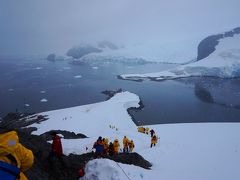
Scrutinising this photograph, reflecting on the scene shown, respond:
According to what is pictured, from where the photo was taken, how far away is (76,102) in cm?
5528

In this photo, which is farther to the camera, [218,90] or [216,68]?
[216,68]

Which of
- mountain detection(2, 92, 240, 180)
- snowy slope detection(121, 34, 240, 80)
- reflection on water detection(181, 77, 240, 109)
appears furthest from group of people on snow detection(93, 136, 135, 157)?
snowy slope detection(121, 34, 240, 80)

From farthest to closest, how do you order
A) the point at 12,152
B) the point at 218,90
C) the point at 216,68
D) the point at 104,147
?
the point at 216,68, the point at 218,90, the point at 104,147, the point at 12,152

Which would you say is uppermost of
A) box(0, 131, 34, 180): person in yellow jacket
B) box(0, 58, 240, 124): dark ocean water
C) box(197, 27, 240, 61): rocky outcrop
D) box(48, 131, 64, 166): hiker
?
box(197, 27, 240, 61): rocky outcrop

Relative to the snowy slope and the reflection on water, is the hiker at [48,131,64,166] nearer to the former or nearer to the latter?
the reflection on water

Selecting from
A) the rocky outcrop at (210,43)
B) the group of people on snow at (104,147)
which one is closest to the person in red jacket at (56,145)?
the group of people on snow at (104,147)

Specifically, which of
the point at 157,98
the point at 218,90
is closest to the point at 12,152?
the point at 157,98

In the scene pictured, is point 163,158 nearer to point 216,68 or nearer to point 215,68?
point 216,68

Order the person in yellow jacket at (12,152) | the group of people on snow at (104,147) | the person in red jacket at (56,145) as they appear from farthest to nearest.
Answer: the group of people on snow at (104,147)
the person in red jacket at (56,145)
the person in yellow jacket at (12,152)

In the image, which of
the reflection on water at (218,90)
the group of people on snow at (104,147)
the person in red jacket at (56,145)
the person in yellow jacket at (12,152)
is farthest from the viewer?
the reflection on water at (218,90)

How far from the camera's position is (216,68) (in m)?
87.8

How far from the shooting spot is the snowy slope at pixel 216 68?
8588 centimetres

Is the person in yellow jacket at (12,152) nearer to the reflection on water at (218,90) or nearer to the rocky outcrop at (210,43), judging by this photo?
the reflection on water at (218,90)

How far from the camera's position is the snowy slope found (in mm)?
85875
